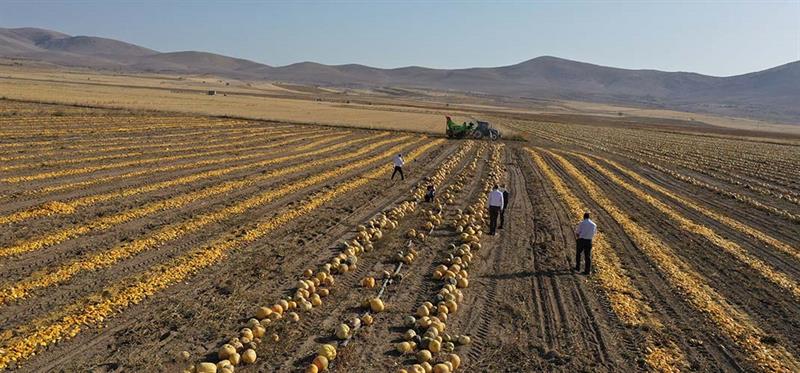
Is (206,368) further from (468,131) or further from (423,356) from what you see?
(468,131)

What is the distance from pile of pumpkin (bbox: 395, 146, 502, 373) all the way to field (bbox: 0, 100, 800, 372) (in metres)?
0.04

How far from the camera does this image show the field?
8.62 meters

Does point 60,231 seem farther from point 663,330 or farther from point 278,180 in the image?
point 663,330

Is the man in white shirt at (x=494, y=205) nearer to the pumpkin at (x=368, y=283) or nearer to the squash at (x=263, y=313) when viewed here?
the pumpkin at (x=368, y=283)

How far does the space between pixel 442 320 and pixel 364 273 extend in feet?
9.45

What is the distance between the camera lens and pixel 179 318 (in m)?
9.22

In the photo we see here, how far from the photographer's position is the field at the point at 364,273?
28.3 feet

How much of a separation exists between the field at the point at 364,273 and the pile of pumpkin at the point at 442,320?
0.04 meters

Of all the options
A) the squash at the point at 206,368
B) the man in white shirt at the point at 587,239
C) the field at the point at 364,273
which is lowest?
the field at the point at 364,273

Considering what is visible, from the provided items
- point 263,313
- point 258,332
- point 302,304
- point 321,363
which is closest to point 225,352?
point 258,332

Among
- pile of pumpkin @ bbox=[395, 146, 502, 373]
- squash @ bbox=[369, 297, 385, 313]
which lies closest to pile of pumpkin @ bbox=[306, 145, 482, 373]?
squash @ bbox=[369, 297, 385, 313]

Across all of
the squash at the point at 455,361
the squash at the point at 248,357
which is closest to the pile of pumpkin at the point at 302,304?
the squash at the point at 248,357

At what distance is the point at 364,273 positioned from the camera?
1217 centimetres

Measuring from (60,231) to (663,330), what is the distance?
13.7 metres
